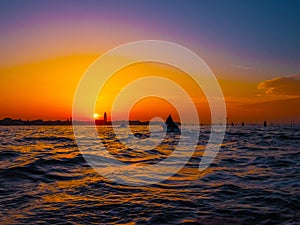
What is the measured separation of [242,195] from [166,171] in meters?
4.93

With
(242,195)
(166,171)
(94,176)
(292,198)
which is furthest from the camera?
(166,171)

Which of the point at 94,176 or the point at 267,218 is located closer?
the point at 267,218

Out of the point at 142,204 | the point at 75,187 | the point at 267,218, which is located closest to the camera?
the point at 267,218

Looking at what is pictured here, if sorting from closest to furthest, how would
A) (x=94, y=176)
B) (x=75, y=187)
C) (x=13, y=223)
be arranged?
(x=13, y=223), (x=75, y=187), (x=94, y=176)

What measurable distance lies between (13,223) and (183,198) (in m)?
4.23

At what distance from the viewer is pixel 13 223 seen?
19.1 feet

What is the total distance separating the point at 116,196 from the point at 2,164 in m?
8.08

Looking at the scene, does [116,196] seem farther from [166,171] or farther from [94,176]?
[166,171]

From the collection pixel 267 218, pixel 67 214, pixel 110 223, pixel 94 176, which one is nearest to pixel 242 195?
pixel 267 218

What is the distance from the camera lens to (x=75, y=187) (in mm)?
9445

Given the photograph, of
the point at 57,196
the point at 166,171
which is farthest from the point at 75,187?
the point at 166,171

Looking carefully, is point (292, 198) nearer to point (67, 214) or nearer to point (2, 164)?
point (67, 214)

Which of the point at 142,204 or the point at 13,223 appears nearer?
the point at 13,223

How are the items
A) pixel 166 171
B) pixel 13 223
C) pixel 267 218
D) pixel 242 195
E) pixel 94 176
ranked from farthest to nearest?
pixel 166 171 → pixel 94 176 → pixel 242 195 → pixel 267 218 → pixel 13 223
